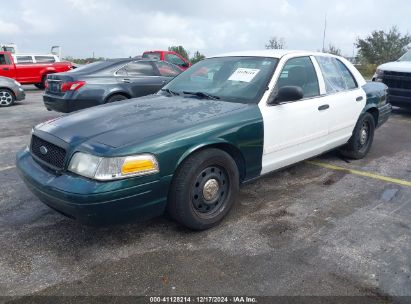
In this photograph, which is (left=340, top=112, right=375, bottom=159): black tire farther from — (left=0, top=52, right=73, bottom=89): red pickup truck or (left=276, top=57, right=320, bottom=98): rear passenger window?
(left=0, top=52, right=73, bottom=89): red pickup truck

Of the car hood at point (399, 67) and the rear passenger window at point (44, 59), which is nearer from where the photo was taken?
the car hood at point (399, 67)

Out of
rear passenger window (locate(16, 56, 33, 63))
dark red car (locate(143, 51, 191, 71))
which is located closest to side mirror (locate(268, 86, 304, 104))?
dark red car (locate(143, 51, 191, 71))

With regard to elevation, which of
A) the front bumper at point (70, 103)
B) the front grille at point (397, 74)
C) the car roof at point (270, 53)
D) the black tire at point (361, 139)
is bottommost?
the black tire at point (361, 139)

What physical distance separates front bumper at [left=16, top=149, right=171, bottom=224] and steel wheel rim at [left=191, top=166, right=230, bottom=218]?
1.07 feet

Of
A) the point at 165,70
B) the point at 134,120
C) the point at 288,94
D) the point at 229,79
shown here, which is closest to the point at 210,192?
the point at 134,120

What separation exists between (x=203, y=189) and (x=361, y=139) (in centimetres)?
320

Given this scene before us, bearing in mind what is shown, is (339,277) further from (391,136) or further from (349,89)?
(391,136)

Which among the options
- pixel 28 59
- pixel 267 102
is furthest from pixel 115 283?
pixel 28 59

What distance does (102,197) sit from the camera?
8.85 feet

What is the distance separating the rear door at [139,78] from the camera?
7.86 m

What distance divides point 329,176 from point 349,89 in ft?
3.86

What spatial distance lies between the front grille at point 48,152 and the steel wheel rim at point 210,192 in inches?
42.9

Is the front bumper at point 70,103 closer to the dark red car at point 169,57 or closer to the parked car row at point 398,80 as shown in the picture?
the dark red car at point 169,57

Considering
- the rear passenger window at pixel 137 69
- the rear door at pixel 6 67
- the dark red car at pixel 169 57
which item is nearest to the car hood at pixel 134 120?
the rear passenger window at pixel 137 69
